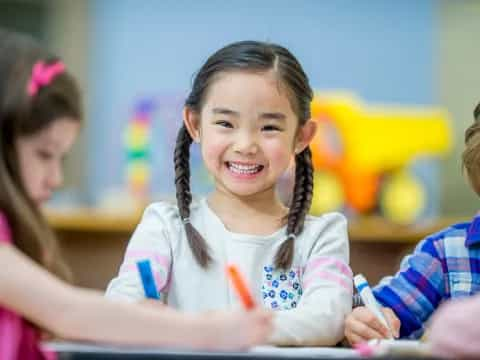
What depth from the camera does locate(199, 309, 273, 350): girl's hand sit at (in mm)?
752

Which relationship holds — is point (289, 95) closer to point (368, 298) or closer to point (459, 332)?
point (368, 298)

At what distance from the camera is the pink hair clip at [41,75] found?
0.83m

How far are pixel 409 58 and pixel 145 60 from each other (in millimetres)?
1148

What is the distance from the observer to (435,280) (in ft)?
3.96

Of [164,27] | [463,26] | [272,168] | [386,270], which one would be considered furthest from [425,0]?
[272,168]

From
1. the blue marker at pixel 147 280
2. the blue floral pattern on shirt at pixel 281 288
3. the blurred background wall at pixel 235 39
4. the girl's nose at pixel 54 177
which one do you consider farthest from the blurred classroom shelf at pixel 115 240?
the girl's nose at pixel 54 177

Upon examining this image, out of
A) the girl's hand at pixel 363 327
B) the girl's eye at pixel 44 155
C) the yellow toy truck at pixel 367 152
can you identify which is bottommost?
the yellow toy truck at pixel 367 152

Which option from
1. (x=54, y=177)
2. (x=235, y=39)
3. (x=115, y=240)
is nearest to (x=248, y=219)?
(x=54, y=177)

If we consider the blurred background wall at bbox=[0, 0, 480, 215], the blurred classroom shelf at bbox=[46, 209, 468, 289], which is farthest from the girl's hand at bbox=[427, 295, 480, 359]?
the blurred background wall at bbox=[0, 0, 480, 215]

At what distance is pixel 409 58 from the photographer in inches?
161

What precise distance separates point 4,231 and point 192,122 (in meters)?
0.49

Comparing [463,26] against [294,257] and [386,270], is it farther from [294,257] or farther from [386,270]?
[294,257]

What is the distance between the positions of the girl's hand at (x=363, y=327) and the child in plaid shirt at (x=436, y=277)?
3.5 inches

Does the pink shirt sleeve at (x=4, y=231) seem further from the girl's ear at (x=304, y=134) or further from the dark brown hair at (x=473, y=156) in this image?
the dark brown hair at (x=473, y=156)
